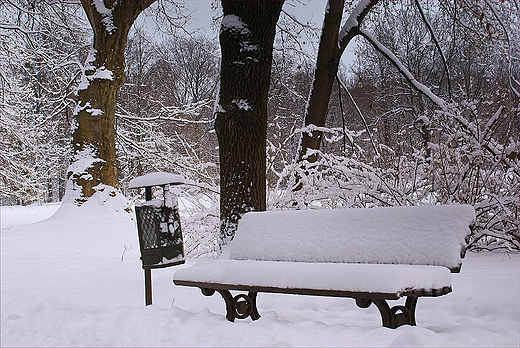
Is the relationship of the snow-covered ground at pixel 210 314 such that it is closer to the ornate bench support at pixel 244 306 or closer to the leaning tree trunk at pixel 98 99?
the ornate bench support at pixel 244 306

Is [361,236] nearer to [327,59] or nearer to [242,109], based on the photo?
[242,109]

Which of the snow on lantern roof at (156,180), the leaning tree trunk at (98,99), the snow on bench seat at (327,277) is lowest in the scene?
the snow on bench seat at (327,277)

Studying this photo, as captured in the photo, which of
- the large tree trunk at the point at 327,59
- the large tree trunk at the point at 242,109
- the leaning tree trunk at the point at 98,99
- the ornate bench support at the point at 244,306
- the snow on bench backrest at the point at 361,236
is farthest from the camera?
the leaning tree trunk at the point at 98,99

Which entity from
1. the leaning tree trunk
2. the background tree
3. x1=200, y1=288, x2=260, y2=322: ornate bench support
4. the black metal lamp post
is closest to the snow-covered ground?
x1=200, y1=288, x2=260, y2=322: ornate bench support

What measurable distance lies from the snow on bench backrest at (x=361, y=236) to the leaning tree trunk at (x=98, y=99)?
686cm

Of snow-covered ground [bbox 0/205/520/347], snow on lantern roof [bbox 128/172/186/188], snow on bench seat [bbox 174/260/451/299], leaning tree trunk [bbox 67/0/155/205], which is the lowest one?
snow-covered ground [bbox 0/205/520/347]

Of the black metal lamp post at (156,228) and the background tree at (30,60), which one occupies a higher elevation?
the background tree at (30,60)

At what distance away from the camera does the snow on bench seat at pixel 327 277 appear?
236 cm

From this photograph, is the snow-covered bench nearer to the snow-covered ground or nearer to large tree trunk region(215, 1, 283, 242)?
the snow-covered ground

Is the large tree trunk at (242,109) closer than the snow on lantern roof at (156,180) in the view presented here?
No

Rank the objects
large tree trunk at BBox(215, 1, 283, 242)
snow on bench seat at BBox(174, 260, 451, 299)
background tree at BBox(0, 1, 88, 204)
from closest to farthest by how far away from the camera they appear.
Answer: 1. snow on bench seat at BBox(174, 260, 451, 299)
2. large tree trunk at BBox(215, 1, 283, 242)
3. background tree at BBox(0, 1, 88, 204)

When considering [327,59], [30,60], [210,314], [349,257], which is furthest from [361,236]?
[30,60]

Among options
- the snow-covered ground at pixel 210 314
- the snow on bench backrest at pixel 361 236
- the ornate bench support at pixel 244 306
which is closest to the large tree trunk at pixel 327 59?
the snow-covered ground at pixel 210 314

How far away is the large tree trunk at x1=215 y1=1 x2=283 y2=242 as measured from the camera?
15.2 ft
